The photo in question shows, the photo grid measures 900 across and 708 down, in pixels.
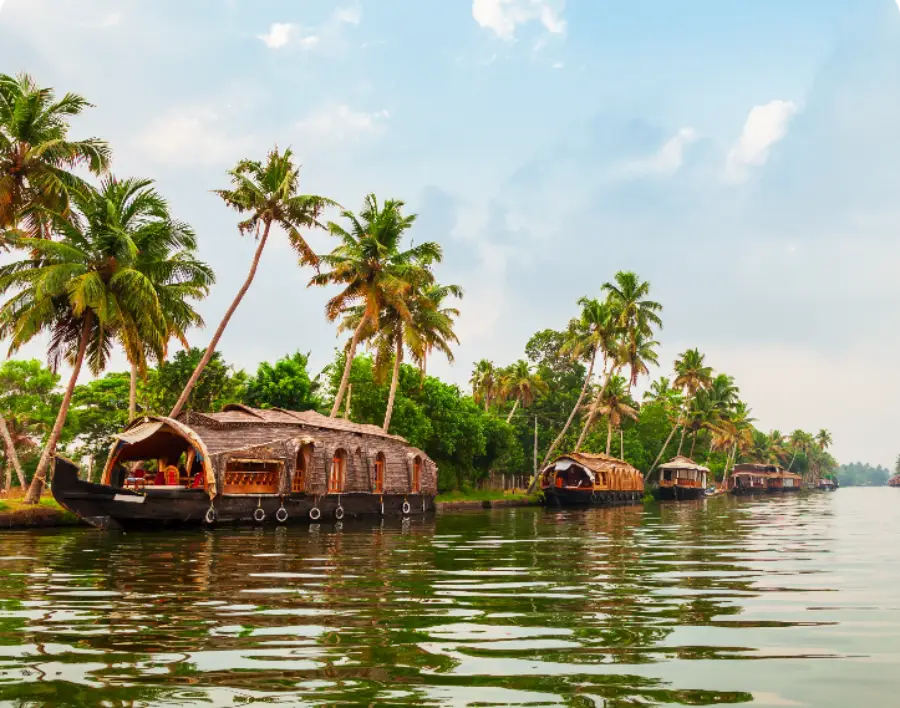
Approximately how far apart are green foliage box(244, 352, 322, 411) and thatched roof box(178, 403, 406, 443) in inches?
474

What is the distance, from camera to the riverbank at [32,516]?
20125 millimetres

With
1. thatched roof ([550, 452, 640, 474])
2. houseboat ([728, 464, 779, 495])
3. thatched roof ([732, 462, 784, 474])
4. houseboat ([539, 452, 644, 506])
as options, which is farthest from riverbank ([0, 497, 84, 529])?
thatched roof ([732, 462, 784, 474])

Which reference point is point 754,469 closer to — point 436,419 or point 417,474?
point 436,419

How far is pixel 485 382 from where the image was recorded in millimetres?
68062

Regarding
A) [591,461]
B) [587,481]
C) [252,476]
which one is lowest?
[587,481]

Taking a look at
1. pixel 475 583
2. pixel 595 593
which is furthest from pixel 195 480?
pixel 595 593

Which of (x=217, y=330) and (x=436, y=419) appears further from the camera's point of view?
(x=436, y=419)

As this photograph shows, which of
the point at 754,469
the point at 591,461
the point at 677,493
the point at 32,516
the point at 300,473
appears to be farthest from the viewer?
the point at 754,469

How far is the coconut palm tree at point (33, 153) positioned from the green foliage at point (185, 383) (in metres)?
11.0

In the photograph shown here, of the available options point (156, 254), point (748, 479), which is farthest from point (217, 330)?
point (748, 479)

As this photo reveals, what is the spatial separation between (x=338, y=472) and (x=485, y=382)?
42.7 metres

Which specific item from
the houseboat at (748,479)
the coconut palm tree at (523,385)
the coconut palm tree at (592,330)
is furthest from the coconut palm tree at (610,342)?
the houseboat at (748,479)

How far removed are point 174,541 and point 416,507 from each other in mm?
14420

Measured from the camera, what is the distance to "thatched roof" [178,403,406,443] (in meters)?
22.2
